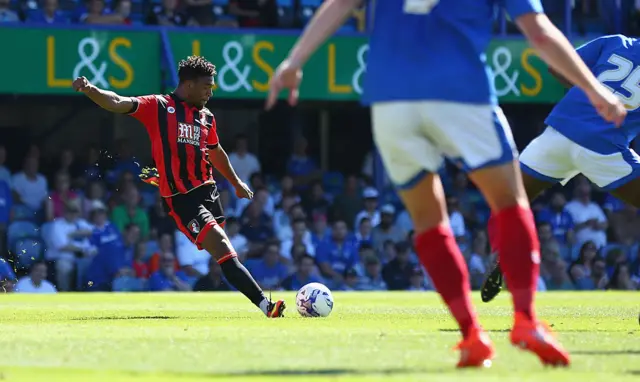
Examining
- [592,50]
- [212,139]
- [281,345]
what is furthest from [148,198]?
[281,345]

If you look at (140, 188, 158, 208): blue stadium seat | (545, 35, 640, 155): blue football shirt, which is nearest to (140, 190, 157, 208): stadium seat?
(140, 188, 158, 208): blue stadium seat

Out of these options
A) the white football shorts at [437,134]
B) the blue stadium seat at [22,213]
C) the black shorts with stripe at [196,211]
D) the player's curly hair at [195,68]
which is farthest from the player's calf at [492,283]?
the blue stadium seat at [22,213]

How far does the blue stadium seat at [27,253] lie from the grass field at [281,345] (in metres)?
5.48

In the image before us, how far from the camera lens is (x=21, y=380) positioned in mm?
5117

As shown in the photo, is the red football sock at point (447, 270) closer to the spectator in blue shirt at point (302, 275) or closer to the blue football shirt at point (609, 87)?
the blue football shirt at point (609, 87)

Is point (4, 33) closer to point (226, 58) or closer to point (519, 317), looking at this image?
point (226, 58)

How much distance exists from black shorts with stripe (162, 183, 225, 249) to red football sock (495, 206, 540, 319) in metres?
4.70

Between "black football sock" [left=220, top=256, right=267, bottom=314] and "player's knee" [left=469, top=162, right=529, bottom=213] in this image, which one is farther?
"black football sock" [left=220, top=256, right=267, bottom=314]

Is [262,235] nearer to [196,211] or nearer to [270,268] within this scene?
[270,268]

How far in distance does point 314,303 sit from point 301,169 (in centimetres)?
1107

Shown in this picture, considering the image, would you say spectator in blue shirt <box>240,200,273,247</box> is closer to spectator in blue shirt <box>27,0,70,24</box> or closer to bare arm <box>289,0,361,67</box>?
spectator in blue shirt <box>27,0,70,24</box>

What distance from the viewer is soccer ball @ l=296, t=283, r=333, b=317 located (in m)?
10.2

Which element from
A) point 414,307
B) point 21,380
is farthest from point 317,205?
point 21,380

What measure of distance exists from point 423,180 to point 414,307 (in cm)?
641
